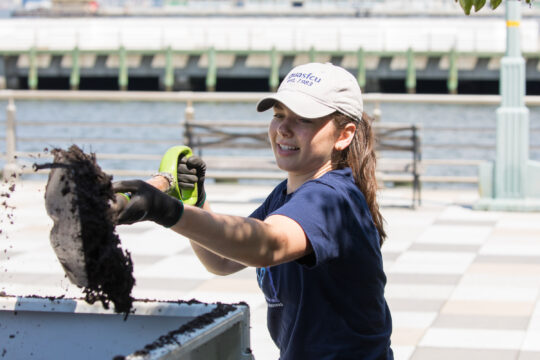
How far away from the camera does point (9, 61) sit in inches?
2242

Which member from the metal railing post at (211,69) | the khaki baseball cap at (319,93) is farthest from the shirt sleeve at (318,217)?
the metal railing post at (211,69)

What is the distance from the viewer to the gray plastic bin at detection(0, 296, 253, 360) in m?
2.10

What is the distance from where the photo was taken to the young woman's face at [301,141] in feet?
7.50

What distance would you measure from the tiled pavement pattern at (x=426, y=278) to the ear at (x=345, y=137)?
134 centimetres

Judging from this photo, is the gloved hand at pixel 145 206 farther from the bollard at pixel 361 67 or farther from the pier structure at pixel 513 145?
the bollard at pixel 361 67

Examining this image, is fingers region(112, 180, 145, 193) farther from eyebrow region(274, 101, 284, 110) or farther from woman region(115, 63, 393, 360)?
eyebrow region(274, 101, 284, 110)

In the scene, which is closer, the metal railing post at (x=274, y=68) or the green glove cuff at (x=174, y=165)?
the green glove cuff at (x=174, y=165)

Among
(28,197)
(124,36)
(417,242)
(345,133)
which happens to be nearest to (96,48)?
(124,36)

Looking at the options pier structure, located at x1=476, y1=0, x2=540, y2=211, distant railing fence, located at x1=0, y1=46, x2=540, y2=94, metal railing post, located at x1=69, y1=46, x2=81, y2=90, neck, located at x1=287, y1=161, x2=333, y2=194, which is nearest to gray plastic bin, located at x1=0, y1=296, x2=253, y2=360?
neck, located at x1=287, y1=161, x2=333, y2=194

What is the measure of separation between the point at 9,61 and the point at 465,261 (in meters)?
53.9

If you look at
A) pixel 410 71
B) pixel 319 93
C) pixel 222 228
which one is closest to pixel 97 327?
pixel 222 228

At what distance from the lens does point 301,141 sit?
2.29 metres

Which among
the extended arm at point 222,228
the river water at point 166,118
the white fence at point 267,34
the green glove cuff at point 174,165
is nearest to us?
the extended arm at point 222,228

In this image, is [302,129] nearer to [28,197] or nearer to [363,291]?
[363,291]
